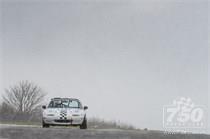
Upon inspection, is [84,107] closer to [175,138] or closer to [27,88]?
[175,138]

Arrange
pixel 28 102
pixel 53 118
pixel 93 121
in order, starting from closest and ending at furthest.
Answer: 1. pixel 53 118
2. pixel 93 121
3. pixel 28 102

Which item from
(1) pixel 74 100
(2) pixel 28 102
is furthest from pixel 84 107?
(2) pixel 28 102

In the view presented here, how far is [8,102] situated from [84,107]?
3665 centimetres

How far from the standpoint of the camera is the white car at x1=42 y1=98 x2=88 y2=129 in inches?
907

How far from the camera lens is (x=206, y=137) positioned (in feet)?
53.5

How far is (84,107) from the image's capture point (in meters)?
24.2

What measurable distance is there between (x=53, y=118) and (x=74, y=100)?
2302 mm

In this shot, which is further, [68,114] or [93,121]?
[93,121]

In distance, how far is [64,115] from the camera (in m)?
23.1

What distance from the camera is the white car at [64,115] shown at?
23031mm

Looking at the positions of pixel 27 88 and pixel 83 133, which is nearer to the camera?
pixel 83 133

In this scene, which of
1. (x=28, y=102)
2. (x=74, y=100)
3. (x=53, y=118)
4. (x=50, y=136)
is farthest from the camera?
(x=28, y=102)

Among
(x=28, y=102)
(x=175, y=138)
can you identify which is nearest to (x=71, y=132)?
(x=175, y=138)

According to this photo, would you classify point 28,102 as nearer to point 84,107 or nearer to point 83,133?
point 84,107
